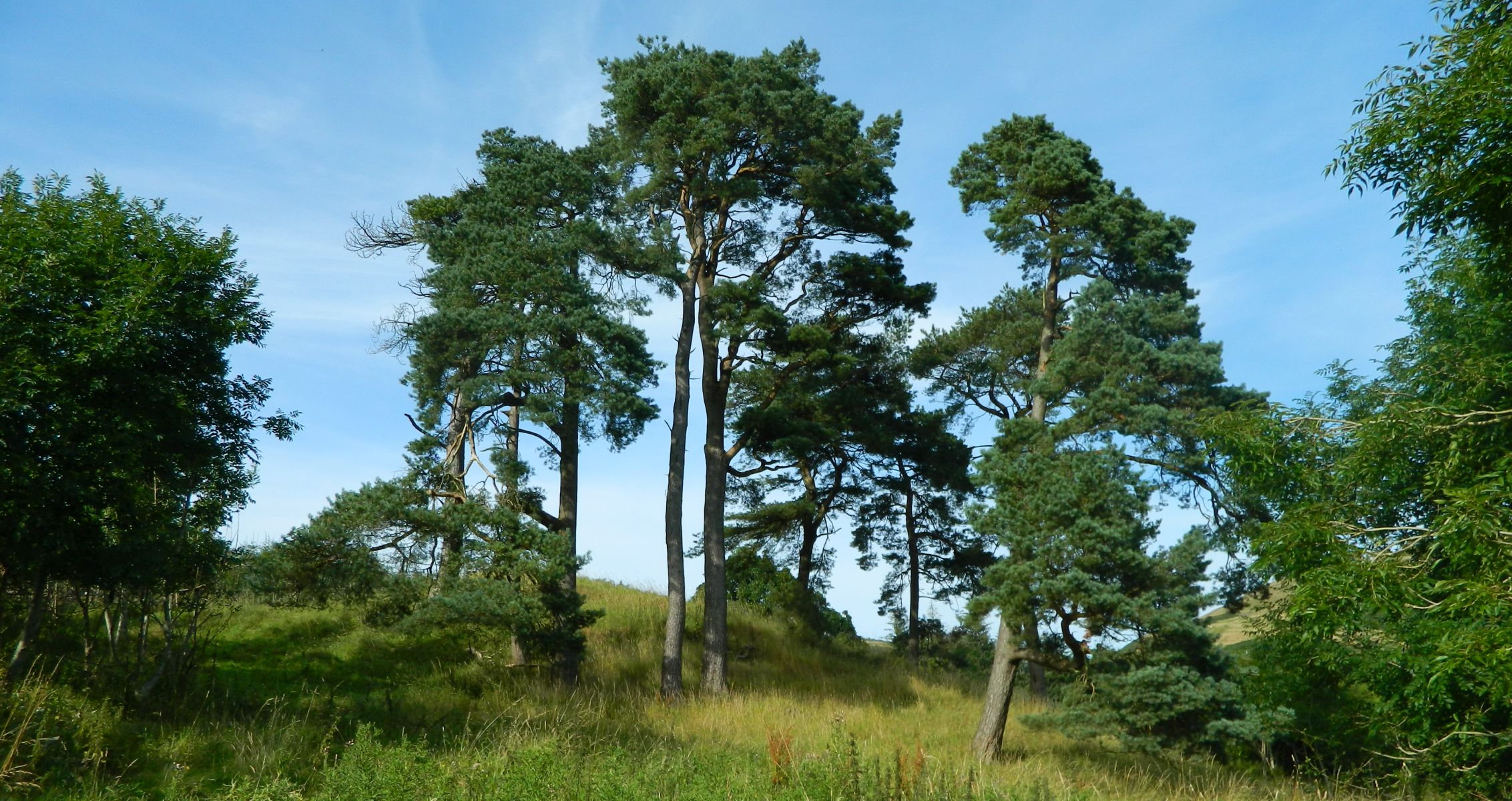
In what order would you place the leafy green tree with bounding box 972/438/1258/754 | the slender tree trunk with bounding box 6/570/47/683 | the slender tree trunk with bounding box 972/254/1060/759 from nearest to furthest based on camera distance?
the slender tree trunk with bounding box 6/570/47/683
the leafy green tree with bounding box 972/438/1258/754
the slender tree trunk with bounding box 972/254/1060/759

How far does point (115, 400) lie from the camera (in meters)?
10.1

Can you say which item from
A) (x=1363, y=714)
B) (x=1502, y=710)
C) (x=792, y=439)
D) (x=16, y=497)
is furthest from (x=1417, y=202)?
(x=16, y=497)

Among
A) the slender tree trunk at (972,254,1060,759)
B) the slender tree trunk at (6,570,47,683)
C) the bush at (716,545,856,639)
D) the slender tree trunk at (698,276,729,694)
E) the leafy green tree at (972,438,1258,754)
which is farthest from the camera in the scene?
the bush at (716,545,856,639)

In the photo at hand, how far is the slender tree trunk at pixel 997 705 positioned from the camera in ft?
52.5

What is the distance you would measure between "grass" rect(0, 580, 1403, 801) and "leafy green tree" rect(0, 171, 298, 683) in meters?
1.37

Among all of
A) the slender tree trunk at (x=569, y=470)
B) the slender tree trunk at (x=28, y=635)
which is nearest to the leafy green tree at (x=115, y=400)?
the slender tree trunk at (x=28, y=635)

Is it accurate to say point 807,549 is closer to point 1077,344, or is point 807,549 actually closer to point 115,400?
point 1077,344

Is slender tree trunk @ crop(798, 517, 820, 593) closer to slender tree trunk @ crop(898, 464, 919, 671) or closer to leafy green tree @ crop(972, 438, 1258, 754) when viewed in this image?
slender tree trunk @ crop(898, 464, 919, 671)

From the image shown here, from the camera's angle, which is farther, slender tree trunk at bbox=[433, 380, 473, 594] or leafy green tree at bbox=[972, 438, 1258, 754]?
slender tree trunk at bbox=[433, 380, 473, 594]

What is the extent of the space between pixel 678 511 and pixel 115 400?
10.6 meters

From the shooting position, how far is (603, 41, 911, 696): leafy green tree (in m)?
18.8

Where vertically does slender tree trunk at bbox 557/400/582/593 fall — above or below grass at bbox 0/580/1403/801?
above

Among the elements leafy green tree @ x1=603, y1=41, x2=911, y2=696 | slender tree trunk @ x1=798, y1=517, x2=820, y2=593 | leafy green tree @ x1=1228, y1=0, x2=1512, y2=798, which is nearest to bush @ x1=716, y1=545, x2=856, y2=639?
slender tree trunk @ x1=798, y1=517, x2=820, y2=593

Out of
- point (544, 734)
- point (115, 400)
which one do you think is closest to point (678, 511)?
point (544, 734)
